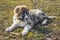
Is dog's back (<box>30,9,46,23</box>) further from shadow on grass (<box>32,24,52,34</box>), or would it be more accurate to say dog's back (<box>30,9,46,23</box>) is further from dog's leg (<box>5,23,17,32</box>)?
dog's leg (<box>5,23,17,32</box>)

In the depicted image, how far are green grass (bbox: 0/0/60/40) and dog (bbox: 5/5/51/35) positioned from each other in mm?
153

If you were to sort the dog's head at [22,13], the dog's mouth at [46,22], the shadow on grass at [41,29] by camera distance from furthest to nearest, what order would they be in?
the dog's mouth at [46,22] → the shadow on grass at [41,29] → the dog's head at [22,13]

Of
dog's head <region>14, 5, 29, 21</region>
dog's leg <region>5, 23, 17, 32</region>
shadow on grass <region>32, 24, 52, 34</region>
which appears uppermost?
dog's head <region>14, 5, 29, 21</region>

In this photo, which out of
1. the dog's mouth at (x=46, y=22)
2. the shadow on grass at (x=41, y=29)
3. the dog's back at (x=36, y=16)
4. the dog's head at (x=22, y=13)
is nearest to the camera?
the dog's head at (x=22, y=13)

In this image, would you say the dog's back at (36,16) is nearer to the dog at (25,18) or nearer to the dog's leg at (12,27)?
the dog at (25,18)

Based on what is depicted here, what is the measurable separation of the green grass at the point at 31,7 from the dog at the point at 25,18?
6.0 inches

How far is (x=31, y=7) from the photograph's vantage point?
367 inches

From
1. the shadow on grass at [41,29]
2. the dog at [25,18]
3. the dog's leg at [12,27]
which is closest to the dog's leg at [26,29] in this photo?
the dog at [25,18]

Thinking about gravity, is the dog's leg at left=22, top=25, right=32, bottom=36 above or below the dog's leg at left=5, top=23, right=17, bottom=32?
below

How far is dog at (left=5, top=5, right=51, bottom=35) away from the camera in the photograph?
7066mm

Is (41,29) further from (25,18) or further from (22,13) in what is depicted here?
(22,13)

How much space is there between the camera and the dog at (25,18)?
23.2ft

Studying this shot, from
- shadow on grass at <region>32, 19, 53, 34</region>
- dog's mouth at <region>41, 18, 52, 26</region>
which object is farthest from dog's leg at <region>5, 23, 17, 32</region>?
dog's mouth at <region>41, 18, 52, 26</region>

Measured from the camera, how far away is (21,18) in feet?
23.4
